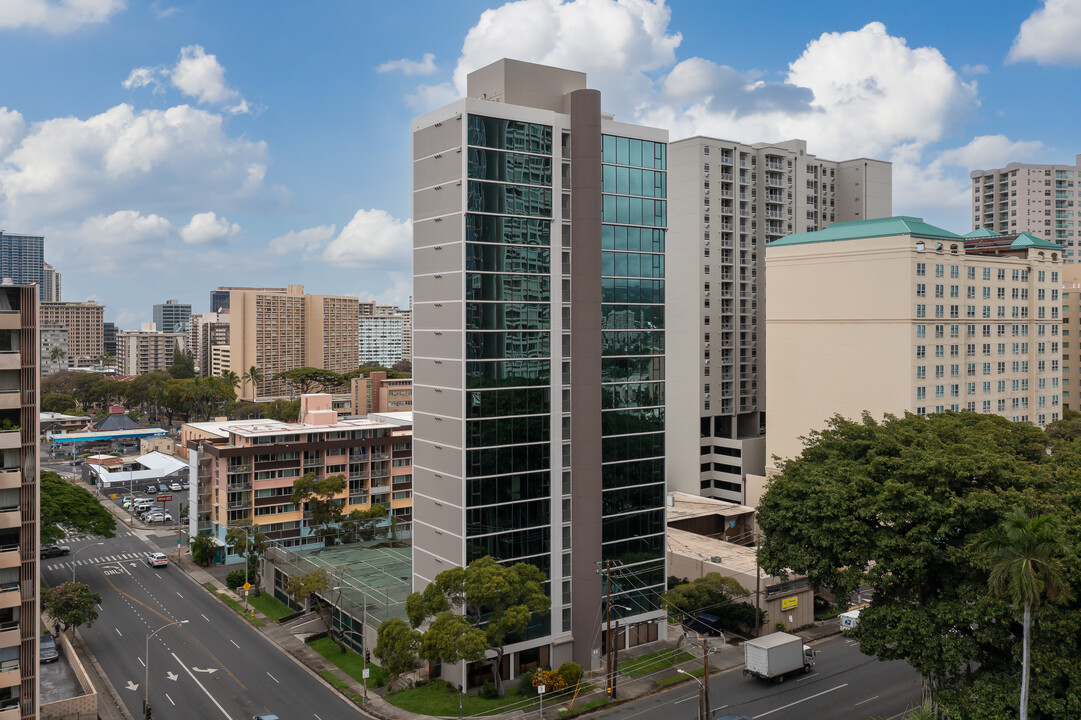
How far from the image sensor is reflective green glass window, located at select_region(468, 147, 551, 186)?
45.5 metres

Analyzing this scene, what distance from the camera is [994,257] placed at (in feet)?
259

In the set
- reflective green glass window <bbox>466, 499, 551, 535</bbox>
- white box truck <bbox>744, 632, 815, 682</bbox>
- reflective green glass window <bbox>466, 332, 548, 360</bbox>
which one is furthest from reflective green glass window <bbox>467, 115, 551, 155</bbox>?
white box truck <bbox>744, 632, 815, 682</bbox>

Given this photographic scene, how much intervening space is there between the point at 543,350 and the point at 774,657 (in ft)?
74.3

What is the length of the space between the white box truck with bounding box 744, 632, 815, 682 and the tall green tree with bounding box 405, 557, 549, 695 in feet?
43.2

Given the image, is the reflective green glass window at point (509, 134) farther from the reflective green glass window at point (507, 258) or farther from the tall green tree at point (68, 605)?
the tall green tree at point (68, 605)

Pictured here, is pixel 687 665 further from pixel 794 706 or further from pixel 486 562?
pixel 486 562

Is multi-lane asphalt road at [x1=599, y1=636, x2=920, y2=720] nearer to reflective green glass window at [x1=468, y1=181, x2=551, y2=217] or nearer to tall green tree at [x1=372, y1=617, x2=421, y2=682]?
tall green tree at [x1=372, y1=617, x2=421, y2=682]

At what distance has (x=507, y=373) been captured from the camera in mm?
46781

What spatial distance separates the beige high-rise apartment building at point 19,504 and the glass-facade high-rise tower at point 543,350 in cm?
2066

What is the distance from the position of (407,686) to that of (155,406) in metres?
168

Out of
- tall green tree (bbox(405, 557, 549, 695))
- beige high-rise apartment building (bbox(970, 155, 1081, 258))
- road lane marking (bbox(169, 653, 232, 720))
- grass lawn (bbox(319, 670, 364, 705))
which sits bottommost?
road lane marking (bbox(169, 653, 232, 720))

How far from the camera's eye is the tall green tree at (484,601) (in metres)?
41.5

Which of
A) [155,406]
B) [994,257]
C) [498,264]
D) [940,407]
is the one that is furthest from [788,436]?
[155,406]

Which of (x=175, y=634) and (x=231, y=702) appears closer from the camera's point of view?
(x=231, y=702)
